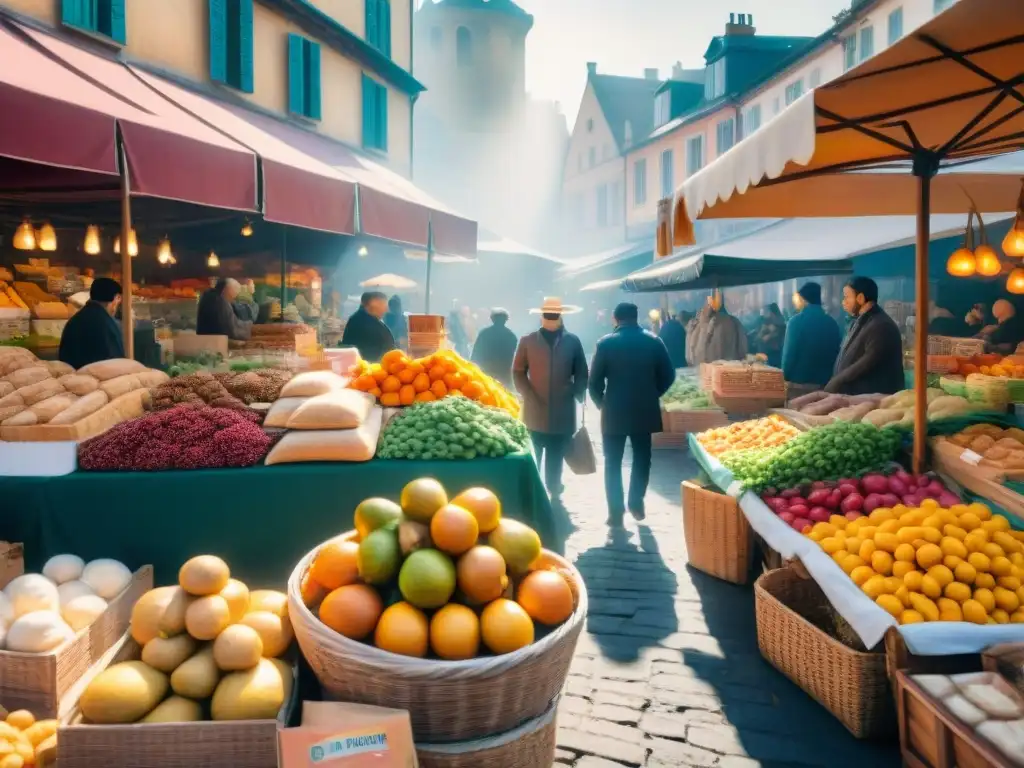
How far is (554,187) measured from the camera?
2346 inches

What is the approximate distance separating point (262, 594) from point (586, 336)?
3398cm

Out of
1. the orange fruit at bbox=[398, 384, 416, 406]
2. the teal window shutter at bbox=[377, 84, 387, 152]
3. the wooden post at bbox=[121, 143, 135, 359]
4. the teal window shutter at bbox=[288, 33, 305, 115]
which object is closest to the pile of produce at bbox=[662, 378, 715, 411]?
the orange fruit at bbox=[398, 384, 416, 406]

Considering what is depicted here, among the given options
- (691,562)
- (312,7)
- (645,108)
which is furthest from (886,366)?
(645,108)

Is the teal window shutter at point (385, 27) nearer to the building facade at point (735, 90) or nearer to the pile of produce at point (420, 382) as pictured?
the building facade at point (735, 90)

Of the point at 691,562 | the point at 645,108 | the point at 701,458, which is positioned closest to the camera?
the point at 691,562

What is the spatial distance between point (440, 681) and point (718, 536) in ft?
12.1

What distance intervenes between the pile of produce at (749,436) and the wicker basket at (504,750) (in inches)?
151

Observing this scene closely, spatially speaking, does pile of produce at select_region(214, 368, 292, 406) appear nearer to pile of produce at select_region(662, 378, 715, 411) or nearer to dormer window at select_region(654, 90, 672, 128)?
pile of produce at select_region(662, 378, 715, 411)

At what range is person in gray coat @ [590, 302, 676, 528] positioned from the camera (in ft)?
22.4

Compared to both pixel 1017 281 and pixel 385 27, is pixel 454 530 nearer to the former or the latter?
pixel 1017 281

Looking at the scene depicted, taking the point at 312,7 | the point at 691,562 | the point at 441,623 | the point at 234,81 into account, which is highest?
the point at 312,7

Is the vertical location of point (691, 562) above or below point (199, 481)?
below

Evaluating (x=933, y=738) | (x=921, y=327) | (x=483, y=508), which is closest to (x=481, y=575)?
(x=483, y=508)

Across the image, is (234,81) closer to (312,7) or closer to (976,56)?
(312,7)
